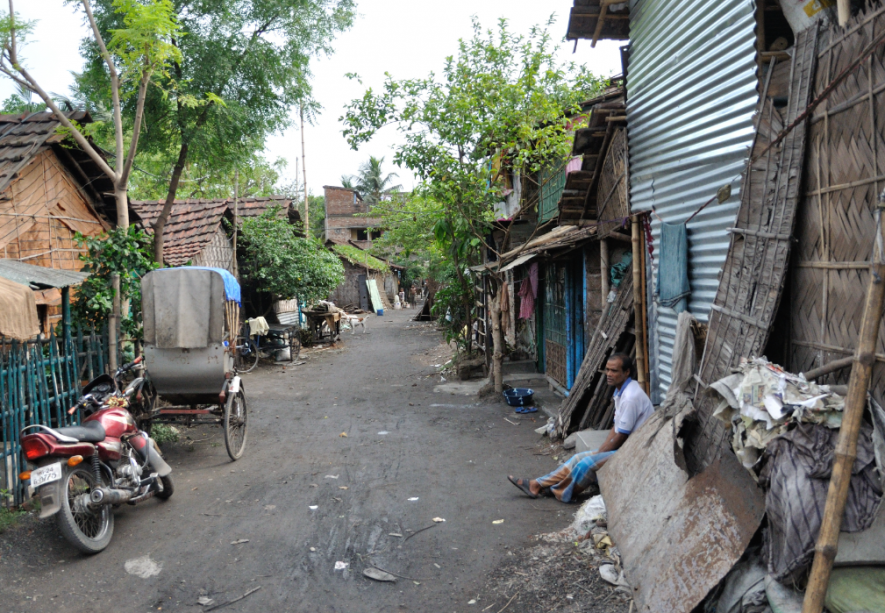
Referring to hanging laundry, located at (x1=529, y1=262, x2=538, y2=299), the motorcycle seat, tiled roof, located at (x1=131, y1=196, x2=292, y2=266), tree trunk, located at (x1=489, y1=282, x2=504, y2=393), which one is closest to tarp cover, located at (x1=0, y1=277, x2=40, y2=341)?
the motorcycle seat

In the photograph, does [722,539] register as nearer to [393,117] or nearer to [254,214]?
[393,117]

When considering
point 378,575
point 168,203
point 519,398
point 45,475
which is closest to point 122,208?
point 168,203

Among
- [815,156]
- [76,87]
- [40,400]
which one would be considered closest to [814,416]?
[815,156]

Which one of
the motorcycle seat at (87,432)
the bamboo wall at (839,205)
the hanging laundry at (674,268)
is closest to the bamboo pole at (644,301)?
the hanging laundry at (674,268)

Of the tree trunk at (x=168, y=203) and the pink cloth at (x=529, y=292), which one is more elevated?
the tree trunk at (x=168, y=203)

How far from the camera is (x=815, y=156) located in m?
3.53

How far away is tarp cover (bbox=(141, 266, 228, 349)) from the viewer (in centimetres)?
725

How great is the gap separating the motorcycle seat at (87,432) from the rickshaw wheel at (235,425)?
207cm

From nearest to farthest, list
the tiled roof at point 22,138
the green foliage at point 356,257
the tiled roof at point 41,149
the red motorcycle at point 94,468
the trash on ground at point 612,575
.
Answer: the trash on ground at point 612,575 < the red motorcycle at point 94,468 < the tiled roof at point 22,138 < the tiled roof at point 41,149 < the green foliage at point 356,257

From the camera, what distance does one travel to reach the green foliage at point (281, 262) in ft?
54.5

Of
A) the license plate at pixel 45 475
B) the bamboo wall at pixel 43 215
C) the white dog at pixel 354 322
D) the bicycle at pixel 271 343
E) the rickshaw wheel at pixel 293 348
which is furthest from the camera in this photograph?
the white dog at pixel 354 322

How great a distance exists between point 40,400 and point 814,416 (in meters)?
6.40

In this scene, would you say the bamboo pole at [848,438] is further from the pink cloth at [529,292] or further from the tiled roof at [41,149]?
the pink cloth at [529,292]

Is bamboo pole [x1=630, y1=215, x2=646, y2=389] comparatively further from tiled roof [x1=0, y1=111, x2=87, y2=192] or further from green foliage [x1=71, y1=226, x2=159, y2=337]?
tiled roof [x1=0, y1=111, x2=87, y2=192]
